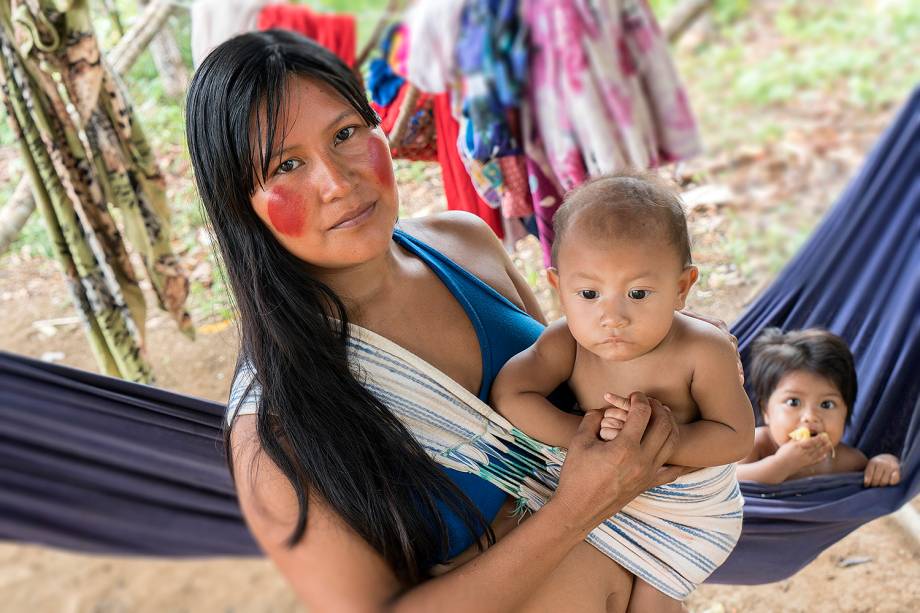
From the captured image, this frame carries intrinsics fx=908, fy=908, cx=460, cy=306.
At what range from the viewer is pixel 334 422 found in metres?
1.01

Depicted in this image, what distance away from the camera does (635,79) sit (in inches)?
81.4

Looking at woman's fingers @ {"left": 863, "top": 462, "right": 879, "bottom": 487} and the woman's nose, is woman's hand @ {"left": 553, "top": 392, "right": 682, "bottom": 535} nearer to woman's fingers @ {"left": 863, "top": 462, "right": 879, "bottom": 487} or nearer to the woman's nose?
the woman's nose

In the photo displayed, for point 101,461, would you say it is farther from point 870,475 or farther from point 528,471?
point 870,475

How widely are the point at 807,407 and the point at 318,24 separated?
1558mm

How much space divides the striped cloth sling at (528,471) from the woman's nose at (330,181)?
0.56 ft

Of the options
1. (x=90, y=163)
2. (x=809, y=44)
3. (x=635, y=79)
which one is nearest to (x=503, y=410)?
(x=635, y=79)

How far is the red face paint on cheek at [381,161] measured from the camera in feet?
3.55

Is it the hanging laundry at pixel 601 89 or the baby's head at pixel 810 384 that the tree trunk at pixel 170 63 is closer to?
the hanging laundry at pixel 601 89

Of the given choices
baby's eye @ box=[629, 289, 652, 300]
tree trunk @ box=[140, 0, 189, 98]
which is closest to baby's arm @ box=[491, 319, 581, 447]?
baby's eye @ box=[629, 289, 652, 300]

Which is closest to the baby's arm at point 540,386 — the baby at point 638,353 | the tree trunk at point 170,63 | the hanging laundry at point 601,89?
the baby at point 638,353

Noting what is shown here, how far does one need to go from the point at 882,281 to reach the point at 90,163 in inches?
75.5

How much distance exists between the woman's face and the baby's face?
0.24m

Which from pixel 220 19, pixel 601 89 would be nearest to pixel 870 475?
pixel 601 89

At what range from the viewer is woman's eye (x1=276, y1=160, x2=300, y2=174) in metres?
1.04
